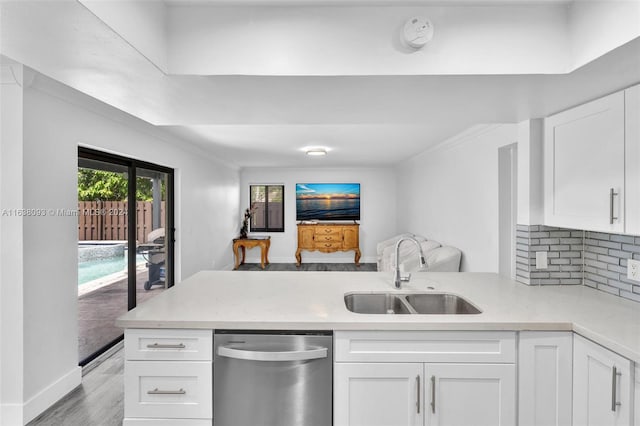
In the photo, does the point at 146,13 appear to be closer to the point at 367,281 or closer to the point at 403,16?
the point at 403,16

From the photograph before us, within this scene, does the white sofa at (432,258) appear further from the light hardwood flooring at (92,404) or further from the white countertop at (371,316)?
the light hardwood flooring at (92,404)

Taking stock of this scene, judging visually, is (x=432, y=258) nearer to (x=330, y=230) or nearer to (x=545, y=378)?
(x=545, y=378)

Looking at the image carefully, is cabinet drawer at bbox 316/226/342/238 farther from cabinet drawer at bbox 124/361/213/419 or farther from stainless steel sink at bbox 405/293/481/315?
cabinet drawer at bbox 124/361/213/419

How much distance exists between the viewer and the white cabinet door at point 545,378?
57.8 inches

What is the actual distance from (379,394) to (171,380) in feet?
3.22

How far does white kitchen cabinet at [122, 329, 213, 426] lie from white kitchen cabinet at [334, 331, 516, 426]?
641mm

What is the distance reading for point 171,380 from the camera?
150 centimetres

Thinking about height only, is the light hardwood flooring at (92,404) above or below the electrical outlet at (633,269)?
below

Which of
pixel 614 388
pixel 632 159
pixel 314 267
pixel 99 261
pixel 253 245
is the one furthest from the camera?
pixel 314 267

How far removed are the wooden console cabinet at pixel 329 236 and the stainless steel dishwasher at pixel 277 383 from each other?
5447 mm

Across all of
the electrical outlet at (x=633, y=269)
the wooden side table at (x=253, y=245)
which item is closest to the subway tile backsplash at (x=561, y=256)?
the electrical outlet at (x=633, y=269)

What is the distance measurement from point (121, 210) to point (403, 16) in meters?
3.10

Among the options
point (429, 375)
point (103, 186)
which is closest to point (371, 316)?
point (429, 375)

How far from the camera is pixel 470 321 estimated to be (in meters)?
1.46
